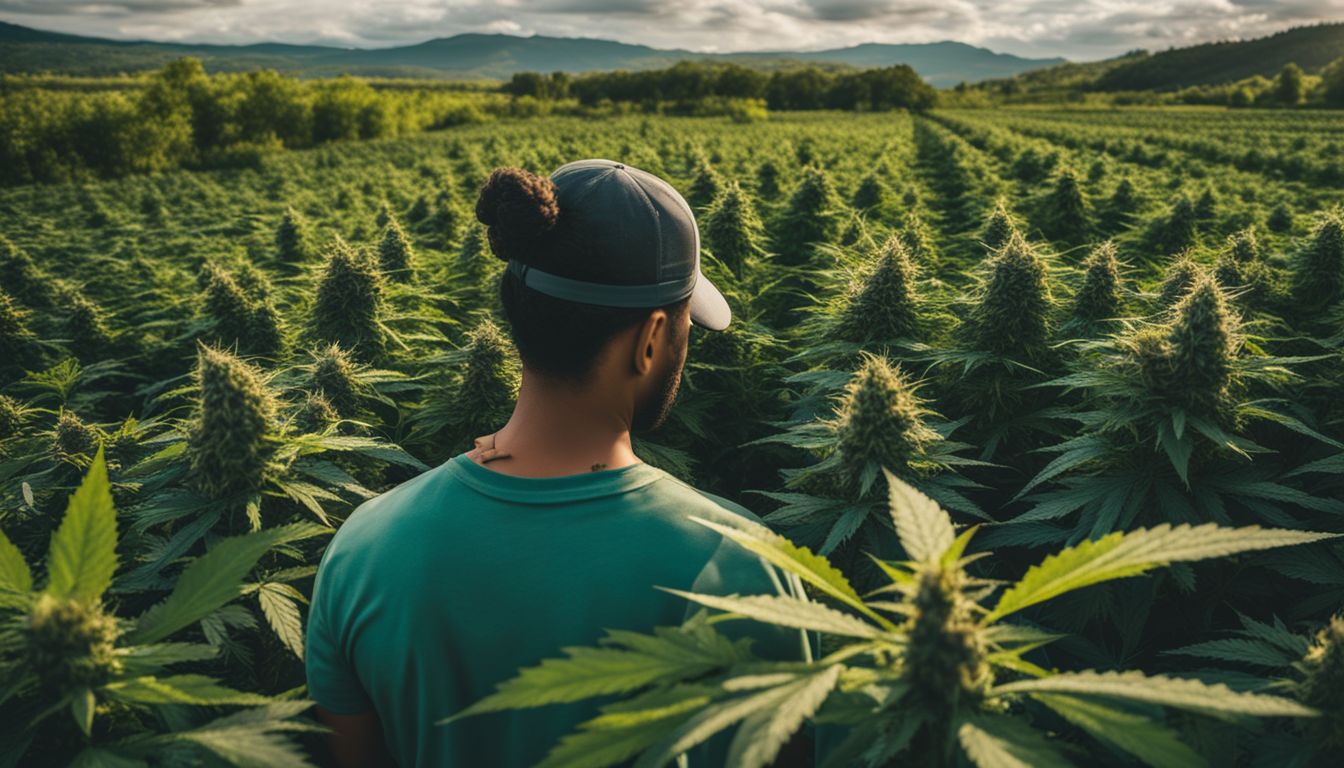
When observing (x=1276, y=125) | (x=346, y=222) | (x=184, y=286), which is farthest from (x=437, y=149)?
(x=1276, y=125)

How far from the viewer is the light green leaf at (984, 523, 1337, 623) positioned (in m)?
0.99

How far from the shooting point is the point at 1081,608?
2.37 meters

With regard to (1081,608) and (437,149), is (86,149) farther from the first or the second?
(1081,608)

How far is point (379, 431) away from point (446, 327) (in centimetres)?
191

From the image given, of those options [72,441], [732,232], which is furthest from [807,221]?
[72,441]

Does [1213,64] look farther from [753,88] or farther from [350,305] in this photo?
[350,305]

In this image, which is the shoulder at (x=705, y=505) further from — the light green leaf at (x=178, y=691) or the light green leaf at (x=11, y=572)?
the light green leaf at (x=11, y=572)

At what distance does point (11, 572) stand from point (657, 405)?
1387mm

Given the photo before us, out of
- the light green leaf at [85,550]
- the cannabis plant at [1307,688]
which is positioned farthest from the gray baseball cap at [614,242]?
the cannabis plant at [1307,688]

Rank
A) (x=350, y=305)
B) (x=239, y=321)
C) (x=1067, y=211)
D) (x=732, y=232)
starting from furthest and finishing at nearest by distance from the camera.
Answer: (x=1067, y=211), (x=732, y=232), (x=239, y=321), (x=350, y=305)

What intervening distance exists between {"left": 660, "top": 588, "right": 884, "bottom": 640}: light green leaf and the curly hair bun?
900 millimetres

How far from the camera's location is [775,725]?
32.4 inches

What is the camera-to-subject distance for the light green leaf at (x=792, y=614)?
1.02 m

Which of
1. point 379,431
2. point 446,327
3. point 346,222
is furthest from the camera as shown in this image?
point 346,222
